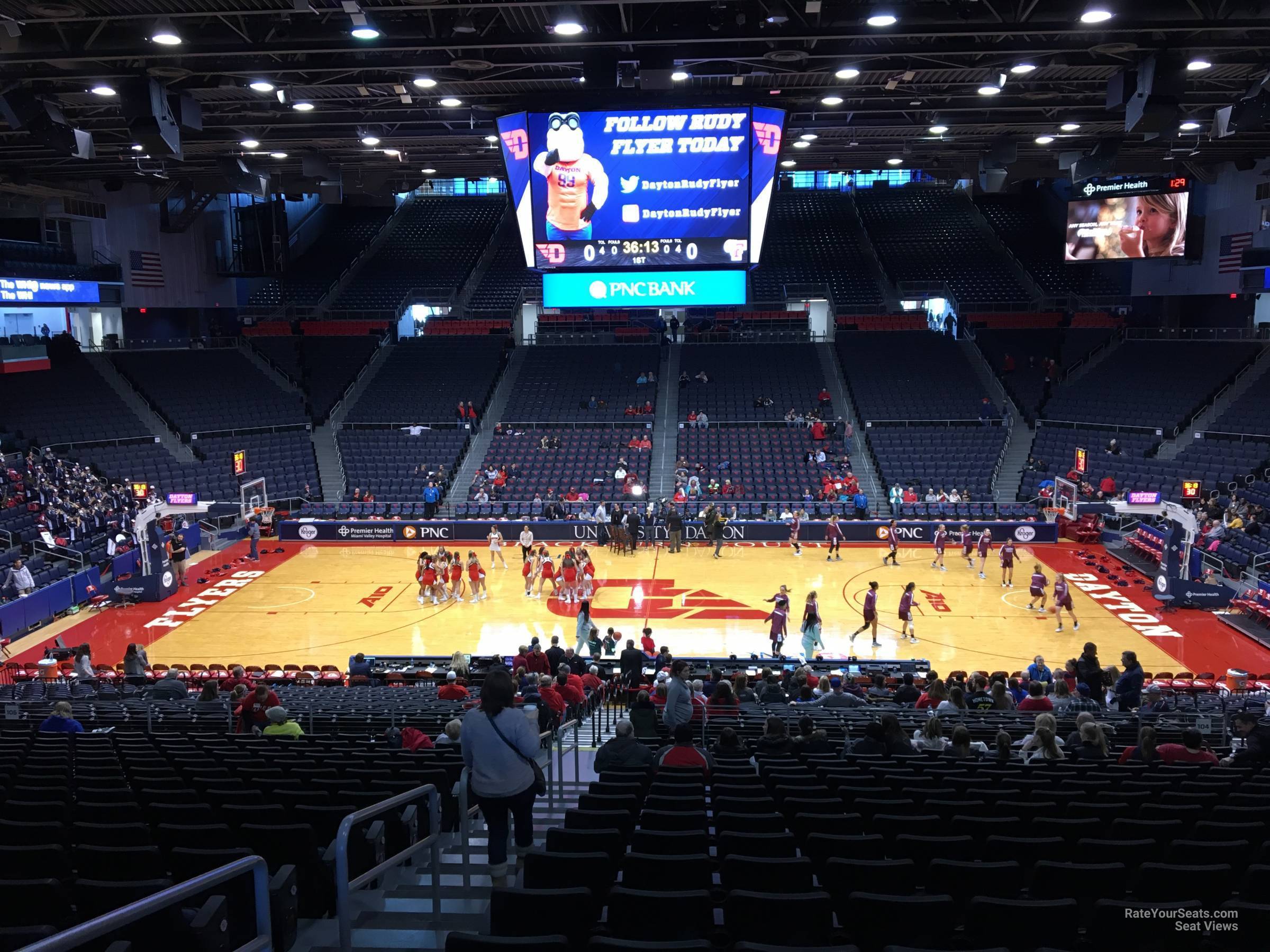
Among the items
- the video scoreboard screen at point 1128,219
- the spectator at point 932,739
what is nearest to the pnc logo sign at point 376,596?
the spectator at point 932,739

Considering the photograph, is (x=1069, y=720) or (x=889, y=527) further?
(x=889, y=527)

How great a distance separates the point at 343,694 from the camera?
51.0 ft

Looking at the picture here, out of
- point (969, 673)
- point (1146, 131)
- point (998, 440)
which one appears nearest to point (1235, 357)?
point (998, 440)

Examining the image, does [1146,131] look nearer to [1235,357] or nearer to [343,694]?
[343,694]

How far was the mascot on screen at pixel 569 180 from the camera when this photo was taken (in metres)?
21.3

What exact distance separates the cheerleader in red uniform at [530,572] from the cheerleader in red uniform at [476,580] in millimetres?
1139

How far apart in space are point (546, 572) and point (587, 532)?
772 cm

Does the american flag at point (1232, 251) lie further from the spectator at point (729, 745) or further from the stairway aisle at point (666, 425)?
the spectator at point (729, 745)

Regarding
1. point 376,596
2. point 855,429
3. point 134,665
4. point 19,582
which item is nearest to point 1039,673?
point 134,665

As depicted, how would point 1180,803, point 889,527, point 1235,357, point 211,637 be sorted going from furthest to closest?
1. point 1235,357
2. point 889,527
3. point 211,637
4. point 1180,803

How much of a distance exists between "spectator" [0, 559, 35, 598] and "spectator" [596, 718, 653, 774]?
2135 centimetres

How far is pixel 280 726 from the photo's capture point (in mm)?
10148

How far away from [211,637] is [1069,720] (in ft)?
61.1

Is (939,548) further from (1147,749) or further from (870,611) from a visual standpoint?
(1147,749)
